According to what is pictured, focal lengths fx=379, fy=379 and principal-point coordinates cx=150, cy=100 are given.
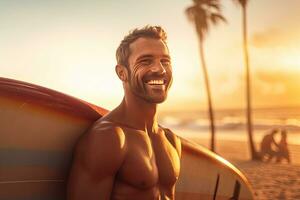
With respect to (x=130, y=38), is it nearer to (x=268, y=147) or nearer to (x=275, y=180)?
(x=275, y=180)

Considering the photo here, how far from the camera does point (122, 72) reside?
204 centimetres

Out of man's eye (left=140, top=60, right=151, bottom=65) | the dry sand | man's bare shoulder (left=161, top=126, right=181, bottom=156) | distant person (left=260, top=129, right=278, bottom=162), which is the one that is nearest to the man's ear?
man's eye (left=140, top=60, right=151, bottom=65)

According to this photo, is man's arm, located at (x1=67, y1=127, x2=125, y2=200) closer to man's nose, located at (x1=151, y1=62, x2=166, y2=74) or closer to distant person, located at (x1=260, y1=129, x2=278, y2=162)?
man's nose, located at (x1=151, y1=62, x2=166, y2=74)

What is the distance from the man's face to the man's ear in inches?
1.4

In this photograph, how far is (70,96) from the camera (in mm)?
2102

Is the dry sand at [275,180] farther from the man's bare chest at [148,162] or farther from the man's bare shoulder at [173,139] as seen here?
the man's bare chest at [148,162]

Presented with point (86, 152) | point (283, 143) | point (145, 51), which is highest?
point (145, 51)

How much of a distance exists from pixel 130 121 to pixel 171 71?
0.35 m

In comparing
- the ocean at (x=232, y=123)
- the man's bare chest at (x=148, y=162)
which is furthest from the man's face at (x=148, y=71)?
the ocean at (x=232, y=123)

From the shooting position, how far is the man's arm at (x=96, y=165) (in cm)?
177

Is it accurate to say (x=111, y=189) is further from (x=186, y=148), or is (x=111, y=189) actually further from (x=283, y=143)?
(x=283, y=143)

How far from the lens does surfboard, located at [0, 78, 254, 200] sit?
1774 millimetres

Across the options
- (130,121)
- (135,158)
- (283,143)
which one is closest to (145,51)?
(130,121)

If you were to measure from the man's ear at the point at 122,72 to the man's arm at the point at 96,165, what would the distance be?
31 centimetres
